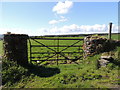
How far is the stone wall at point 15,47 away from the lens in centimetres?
795

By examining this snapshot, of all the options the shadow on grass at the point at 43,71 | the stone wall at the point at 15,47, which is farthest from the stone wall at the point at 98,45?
the stone wall at the point at 15,47

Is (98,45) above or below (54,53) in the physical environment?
above

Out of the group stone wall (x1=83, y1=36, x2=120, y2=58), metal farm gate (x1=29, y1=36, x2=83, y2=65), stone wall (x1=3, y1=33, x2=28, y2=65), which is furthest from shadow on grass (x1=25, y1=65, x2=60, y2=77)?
stone wall (x1=83, y1=36, x2=120, y2=58)

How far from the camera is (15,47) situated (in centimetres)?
810

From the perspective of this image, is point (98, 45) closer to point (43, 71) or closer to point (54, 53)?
point (54, 53)

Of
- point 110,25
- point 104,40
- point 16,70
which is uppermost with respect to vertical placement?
point 110,25

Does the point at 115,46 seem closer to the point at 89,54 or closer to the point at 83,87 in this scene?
the point at 89,54

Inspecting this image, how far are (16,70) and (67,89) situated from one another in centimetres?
315

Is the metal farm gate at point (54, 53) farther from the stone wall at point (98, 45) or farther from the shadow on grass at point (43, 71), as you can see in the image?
the shadow on grass at point (43, 71)

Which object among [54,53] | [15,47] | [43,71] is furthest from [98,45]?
[15,47]

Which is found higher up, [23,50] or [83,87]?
[23,50]

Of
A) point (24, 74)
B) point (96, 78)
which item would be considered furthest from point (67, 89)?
point (24, 74)

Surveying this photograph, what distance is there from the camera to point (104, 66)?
24.5 ft

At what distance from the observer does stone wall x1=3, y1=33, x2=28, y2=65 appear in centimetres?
795
